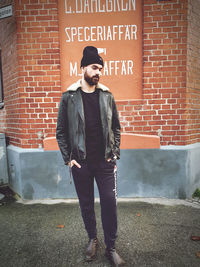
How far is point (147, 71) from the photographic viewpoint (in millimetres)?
3482

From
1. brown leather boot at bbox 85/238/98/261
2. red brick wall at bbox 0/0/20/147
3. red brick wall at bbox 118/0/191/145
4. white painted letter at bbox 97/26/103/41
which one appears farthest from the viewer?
red brick wall at bbox 0/0/20/147

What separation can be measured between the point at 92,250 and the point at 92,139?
47.7 inches

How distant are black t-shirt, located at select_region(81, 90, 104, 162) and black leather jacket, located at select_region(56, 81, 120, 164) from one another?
1.9 inches

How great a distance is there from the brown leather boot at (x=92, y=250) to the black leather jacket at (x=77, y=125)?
971 millimetres

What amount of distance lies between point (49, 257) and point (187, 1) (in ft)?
14.3

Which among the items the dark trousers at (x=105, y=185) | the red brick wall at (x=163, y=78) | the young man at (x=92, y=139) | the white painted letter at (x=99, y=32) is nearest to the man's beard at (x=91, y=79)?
the young man at (x=92, y=139)

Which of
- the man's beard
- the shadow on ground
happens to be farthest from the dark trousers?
the man's beard

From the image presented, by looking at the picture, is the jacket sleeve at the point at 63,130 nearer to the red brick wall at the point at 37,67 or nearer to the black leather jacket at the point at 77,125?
the black leather jacket at the point at 77,125

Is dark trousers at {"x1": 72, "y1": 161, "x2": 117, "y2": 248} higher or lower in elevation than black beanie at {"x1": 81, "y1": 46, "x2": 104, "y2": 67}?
lower

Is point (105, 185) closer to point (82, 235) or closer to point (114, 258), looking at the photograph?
point (114, 258)

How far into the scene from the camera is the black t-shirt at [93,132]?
77.6 inches

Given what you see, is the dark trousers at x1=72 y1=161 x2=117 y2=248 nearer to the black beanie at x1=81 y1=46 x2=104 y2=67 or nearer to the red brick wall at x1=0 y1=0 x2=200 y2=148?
the black beanie at x1=81 y1=46 x2=104 y2=67

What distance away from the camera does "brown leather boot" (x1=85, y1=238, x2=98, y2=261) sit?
205 centimetres

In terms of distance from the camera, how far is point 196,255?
2107 mm
